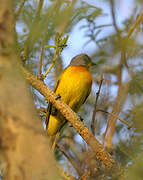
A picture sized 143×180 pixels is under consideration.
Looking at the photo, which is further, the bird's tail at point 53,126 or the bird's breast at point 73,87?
the bird's tail at point 53,126

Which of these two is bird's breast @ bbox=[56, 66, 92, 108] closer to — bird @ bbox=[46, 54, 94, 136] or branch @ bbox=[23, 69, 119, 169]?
bird @ bbox=[46, 54, 94, 136]

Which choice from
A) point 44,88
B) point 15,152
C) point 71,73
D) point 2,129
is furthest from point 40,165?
point 71,73

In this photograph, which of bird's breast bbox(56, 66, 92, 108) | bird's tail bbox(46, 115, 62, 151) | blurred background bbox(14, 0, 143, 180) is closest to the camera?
blurred background bbox(14, 0, 143, 180)

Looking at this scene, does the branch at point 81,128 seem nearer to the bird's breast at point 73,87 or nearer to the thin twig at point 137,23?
the thin twig at point 137,23

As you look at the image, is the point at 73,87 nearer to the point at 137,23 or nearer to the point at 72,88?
the point at 72,88

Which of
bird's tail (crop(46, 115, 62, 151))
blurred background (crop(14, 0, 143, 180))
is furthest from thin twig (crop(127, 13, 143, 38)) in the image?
bird's tail (crop(46, 115, 62, 151))

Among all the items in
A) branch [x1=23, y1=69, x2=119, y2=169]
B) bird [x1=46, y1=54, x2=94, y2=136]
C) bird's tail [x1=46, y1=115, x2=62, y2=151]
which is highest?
bird [x1=46, y1=54, x2=94, y2=136]

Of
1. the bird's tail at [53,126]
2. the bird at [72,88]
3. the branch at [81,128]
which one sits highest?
the bird at [72,88]

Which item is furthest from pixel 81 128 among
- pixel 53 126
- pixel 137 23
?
pixel 53 126

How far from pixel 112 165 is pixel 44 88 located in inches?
42.7

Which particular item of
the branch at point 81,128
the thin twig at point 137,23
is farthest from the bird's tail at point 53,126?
the thin twig at point 137,23

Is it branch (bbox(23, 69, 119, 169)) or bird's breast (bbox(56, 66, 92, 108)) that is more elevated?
bird's breast (bbox(56, 66, 92, 108))

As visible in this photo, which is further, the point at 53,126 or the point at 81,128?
the point at 53,126

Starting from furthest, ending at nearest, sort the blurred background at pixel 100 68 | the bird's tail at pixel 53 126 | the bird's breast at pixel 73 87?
the bird's tail at pixel 53 126, the bird's breast at pixel 73 87, the blurred background at pixel 100 68
